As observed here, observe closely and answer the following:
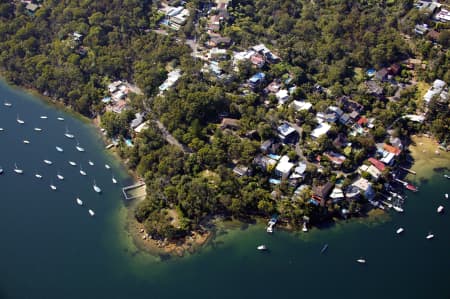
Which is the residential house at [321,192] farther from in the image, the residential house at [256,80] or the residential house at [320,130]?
the residential house at [256,80]

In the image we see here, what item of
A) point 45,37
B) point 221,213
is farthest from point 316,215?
point 45,37

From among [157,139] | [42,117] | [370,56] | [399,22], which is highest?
[399,22]

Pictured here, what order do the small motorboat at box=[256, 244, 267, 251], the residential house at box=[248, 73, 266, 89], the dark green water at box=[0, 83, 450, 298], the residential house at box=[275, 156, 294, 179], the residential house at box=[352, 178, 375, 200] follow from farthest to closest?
the residential house at box=[248, 73, 266, 89] → the residential house at box=[275, 156, 294, 179] → the residential house at box=[352, 178, 375, 200] → the small motorboat at box=[256, 244, 267, 251] → the dark green water at box=[0, 83, 450, 298]

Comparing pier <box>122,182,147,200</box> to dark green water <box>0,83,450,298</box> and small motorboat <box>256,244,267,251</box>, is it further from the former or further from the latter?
small motorboat <box>256,244,267,251</box>

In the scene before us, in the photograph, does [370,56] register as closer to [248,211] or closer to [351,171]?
[351,171]

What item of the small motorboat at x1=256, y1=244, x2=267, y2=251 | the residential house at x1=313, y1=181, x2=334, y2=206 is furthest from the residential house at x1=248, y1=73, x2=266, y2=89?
the small motorboat at x1=256, y1=244, x2=267, y2=251

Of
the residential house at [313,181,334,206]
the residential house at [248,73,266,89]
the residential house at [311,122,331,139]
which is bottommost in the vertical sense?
the residential house at [313,181,334,206]

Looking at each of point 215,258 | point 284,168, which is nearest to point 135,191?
point 215,258
